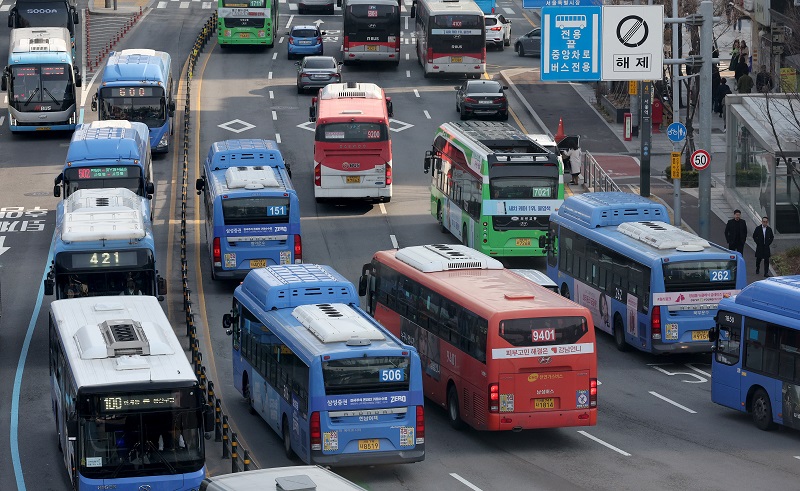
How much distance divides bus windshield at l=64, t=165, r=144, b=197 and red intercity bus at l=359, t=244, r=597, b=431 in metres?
15.9

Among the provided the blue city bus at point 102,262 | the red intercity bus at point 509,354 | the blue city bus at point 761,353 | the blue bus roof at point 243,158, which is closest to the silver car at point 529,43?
the blue bus roof at point 243,158

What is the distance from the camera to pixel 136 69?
187 feet

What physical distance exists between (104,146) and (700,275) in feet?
63.0

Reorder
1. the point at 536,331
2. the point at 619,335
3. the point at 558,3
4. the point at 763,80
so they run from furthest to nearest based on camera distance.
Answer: the point at 763,80 < the point at 558,3 < the point at 619,335 < the point at 536,331

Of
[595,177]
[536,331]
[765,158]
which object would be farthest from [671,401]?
[595,177]

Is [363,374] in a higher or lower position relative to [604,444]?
higher

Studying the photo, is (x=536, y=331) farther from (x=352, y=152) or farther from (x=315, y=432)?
(x=352, y=152)

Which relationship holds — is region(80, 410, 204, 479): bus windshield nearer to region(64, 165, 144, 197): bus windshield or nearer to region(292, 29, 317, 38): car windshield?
region(64, 165, 144, 197): bus windshield

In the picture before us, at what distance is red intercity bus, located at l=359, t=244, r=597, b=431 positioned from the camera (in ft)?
91.6

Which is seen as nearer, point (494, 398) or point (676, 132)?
point (494, 398)

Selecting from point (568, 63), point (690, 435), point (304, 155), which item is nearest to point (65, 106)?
point (304, 155)

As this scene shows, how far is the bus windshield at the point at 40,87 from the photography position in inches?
2319

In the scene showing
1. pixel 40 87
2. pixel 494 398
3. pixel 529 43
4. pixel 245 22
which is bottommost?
pixel 494 398

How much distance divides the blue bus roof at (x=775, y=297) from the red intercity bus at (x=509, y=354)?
3775 mm
